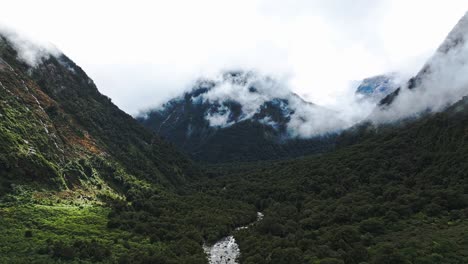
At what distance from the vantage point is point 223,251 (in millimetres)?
145750

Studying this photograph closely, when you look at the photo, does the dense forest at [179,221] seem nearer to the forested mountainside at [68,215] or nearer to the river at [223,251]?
the forested mountainside at [68,215]

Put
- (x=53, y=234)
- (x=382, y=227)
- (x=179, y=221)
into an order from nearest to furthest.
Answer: (x=53, y=234), (x=382, y=227), (x=179, y=221)

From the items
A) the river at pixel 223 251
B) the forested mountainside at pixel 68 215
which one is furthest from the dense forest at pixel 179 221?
the river at pixel 223 251

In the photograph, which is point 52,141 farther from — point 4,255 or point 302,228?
point 302,228

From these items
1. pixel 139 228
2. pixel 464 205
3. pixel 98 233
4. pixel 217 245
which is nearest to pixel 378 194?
pixel 464 205

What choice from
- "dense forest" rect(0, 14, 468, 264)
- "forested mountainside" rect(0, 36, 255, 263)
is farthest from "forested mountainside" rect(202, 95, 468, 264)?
"forested mountainside" rect(0, 36, 255, 263)

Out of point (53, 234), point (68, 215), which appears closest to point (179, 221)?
point (68, 215)

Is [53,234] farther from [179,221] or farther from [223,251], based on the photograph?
[179,221]

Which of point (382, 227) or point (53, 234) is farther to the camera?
point (382, 227)

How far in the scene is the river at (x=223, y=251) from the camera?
133788mm

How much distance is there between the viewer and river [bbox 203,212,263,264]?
133788mm

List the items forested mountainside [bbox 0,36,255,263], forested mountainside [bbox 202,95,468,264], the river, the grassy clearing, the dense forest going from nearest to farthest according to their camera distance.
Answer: the grassy clearing → forested mountainside [bbox 202,95,468,264] → the dense forest → forested mountainside [bbox 0,36,255,263] → the river

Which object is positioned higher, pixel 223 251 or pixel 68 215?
pixel 68 215

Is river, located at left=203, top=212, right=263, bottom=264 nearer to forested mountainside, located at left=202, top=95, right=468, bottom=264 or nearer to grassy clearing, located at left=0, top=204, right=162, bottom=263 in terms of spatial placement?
forested mountainside, located at left=202, top=95, right=468, bottom=264
